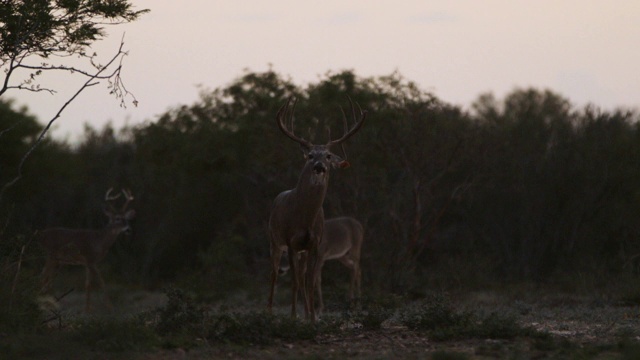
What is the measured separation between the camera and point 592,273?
71.9ft

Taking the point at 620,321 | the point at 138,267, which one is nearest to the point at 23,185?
the point at 138,267

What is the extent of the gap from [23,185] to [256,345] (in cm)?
1499

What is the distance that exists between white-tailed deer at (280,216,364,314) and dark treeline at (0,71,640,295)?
103 cm

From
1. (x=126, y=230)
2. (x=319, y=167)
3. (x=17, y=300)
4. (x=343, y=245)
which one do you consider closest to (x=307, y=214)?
(x=319, y=167)

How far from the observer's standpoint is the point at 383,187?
2270 centimetres

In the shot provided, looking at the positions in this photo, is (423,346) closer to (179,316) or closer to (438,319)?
(438,319)

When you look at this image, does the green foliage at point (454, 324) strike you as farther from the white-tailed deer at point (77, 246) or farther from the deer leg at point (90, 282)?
the white-tailed deer at point (77, 246)

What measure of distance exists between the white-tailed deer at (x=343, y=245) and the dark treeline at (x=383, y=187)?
40.6 inches

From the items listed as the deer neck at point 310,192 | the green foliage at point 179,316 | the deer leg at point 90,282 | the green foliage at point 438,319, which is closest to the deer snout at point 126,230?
the deer leg at point 90,282

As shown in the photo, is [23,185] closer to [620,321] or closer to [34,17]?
[34,17]

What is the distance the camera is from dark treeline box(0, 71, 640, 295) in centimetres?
2259

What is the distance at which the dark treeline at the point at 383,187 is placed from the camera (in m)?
22.6

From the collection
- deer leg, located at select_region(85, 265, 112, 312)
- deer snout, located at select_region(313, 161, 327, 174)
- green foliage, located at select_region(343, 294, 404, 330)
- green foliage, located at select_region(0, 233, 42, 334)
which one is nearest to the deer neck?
deer snout, located at select_region(313, 161, 327, 174)

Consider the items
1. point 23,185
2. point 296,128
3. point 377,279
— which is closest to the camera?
point 377,279
